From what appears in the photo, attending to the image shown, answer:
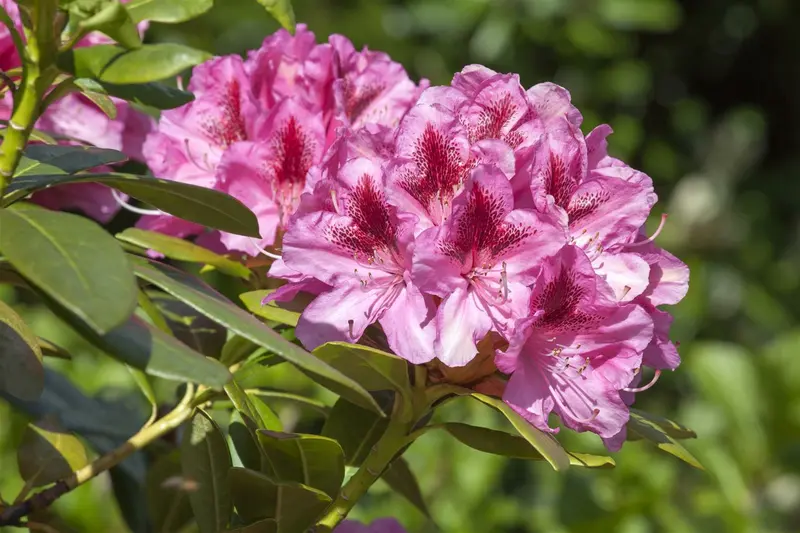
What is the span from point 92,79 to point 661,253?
0.37m

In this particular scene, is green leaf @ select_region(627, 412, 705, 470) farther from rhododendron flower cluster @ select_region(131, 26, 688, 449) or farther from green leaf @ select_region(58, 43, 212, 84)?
green leaf @ select_region(58, 43, 212, 84)

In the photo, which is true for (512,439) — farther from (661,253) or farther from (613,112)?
(613,112)

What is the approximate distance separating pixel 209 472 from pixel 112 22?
1.02 feet

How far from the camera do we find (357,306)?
0.69 m

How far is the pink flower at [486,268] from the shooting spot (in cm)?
65

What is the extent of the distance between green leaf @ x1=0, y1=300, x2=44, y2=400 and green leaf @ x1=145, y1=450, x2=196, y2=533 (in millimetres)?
281

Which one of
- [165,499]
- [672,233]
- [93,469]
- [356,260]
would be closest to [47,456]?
[93,469]

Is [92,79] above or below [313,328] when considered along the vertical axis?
above

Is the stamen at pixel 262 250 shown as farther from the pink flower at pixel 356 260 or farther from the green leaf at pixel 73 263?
the green leaf at pixel 73 263

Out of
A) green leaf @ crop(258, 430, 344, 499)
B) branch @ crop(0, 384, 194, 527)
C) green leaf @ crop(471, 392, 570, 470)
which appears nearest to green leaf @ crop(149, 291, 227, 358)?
branch @ crop(0, 384, 194, 527)

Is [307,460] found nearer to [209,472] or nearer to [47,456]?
[209,472]

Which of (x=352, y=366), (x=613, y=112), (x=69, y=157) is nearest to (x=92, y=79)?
(x=69, y=157)

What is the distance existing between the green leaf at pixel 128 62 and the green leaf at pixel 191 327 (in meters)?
0.28

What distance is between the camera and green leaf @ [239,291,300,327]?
70cm
